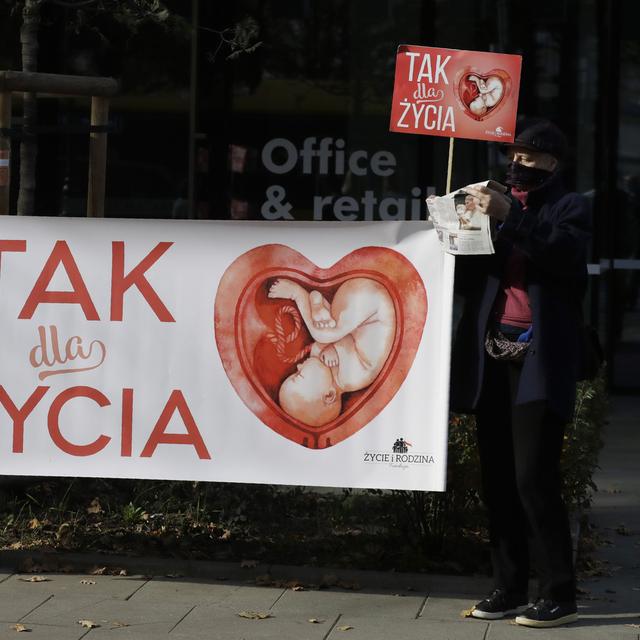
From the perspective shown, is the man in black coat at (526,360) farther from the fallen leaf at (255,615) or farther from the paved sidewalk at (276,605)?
the fallen leaf at (255,615)

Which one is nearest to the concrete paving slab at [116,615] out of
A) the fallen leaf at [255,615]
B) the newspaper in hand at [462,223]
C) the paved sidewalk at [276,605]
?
the paved sidewalk at [276,605]

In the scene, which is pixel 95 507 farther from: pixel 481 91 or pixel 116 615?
pixel 481 91

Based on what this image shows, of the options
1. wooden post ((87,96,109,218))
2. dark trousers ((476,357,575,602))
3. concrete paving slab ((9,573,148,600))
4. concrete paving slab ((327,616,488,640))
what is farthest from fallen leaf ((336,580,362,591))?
wooden post ((87,96,109,218))

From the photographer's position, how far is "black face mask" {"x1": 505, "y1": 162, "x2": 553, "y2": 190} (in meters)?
5.21

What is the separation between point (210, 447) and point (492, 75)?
6.04 feet

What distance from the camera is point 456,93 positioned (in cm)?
559

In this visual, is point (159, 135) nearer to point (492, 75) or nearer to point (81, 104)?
point (81, 104)

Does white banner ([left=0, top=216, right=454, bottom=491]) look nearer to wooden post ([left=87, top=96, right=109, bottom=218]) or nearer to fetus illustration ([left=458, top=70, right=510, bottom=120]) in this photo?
fetus illustration ([left=458, top=70, right=510, bottom=120])

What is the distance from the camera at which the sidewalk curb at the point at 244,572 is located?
5.80 m

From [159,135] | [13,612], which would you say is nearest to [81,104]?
[159,135]

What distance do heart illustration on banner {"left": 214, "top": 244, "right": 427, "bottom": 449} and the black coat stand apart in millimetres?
333

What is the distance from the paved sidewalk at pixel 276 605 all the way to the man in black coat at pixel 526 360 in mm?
218

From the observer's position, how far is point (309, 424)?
566cm

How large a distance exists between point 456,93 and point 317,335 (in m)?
1.10
